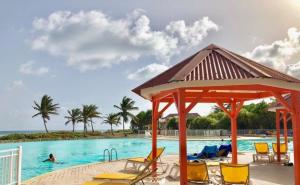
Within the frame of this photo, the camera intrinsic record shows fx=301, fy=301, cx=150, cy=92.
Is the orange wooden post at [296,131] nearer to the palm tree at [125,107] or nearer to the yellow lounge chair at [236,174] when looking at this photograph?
the yellow lounge chair at [236,174]

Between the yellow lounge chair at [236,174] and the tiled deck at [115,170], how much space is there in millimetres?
1741

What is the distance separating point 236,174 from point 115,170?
5.87 metres

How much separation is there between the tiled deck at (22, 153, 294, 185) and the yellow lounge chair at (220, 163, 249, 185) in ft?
5.71

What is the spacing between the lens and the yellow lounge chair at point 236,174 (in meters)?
7.84

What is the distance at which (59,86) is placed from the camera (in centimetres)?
6975

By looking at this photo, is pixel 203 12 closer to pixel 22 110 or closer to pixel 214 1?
pixel 214 1

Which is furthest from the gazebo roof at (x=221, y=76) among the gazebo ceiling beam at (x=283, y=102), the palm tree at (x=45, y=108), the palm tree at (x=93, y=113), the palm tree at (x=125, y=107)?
the palm tree at (x=93, y=113)

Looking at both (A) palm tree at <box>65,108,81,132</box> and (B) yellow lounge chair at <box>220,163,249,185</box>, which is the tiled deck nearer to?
(B) yellow lounge chair at <box>220,163,249,185</box>

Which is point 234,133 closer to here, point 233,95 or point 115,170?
point 233,95

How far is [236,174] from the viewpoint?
25.9 feet

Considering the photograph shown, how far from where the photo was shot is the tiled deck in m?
9.64

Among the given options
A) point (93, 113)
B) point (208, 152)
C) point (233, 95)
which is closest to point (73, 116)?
point (93, 113)

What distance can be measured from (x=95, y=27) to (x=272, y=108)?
1393 cm

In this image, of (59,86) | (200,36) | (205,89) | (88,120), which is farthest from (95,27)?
(59,86)
